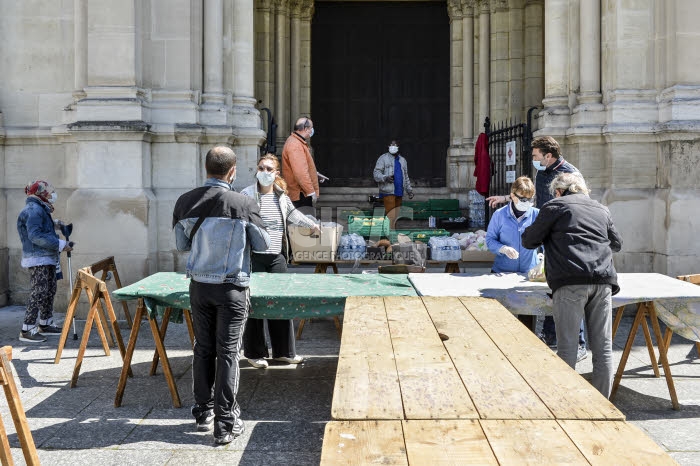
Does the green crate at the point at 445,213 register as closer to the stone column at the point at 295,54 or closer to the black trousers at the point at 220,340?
the stone column at the point at 295,54

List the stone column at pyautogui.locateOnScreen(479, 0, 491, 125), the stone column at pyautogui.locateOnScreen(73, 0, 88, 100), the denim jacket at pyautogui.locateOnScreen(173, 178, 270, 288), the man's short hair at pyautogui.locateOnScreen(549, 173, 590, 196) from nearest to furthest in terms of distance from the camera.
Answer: the denim jacket at pyautogui.locateOnScreen(173, 178, 270, 288)
the man's short hair at pyautogui.locateOnScreen(549, 173, 590, 196)
the stone column at pyautogui.locateOnScreen(73, 0, 88, 100)
the stone column at pyautogui.locateOnScreen(479, 0, 491, 125)

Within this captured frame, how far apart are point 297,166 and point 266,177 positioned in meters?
2.71

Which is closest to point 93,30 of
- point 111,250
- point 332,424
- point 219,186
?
point 111,250

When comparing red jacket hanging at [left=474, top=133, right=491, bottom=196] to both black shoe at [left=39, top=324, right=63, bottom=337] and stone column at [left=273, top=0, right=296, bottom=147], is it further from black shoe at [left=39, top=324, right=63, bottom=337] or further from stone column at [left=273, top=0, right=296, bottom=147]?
black shoe at [left=39, top=324, right=63, bottom=337]

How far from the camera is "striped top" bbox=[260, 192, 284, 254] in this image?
641 cm

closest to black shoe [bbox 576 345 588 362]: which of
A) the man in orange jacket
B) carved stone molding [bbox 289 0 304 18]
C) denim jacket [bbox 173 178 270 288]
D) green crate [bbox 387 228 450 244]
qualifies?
green crate [bbox 387 228 450 244]

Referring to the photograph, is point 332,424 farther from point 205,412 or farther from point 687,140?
point 687,140

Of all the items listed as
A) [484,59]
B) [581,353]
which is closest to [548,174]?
[581,353]

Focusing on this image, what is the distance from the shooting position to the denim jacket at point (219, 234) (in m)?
4.68

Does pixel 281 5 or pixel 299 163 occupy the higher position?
pixel 281 5

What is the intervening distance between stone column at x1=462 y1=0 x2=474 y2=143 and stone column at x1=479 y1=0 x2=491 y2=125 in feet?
1.00

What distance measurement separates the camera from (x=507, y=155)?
37.8ft

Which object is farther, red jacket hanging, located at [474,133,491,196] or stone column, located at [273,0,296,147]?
stone column, located at [273,0,296,147]

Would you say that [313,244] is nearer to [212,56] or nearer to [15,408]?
[212,56]
